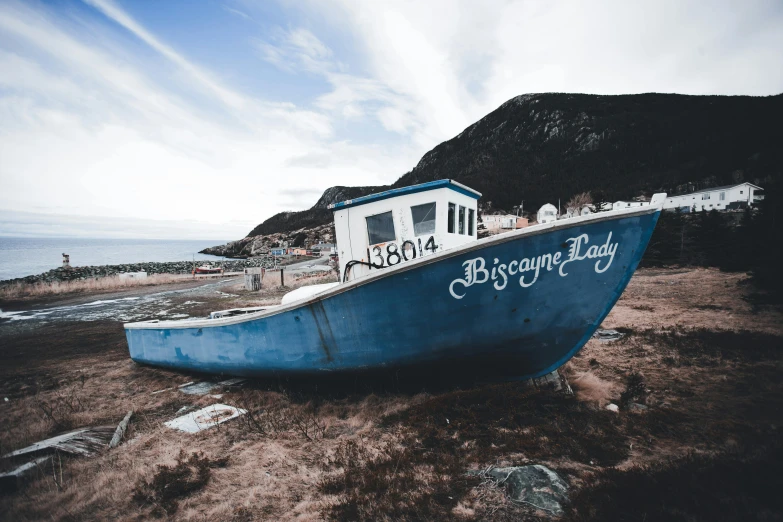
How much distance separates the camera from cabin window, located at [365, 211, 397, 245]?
5.28m

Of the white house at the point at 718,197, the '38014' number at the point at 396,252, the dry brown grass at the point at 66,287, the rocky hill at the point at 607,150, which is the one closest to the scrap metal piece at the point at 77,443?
the '38014' number at the point at 396,252

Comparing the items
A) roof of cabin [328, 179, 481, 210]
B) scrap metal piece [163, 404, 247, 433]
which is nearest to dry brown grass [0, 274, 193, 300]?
scrap metal piece [163, 404, 247, 433]

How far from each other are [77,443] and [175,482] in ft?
5.96

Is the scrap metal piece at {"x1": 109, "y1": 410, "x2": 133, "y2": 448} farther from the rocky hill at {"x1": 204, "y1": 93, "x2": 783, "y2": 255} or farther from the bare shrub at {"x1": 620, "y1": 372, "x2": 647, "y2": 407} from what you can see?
the rocky hill at {"x1": 204, "y1": 93, "x2": 783, "y2": 255}

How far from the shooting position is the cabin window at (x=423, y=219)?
5.15m

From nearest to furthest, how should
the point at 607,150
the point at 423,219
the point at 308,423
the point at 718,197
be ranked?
the point at 308,423, the point at 423,219, the point at 718,197, the point at 607,150

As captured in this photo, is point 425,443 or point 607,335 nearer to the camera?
point 425,443

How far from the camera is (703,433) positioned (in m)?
3.43

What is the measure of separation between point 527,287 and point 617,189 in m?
93.7

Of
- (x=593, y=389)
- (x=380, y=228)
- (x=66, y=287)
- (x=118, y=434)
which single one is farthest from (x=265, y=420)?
(x=66, y=287)

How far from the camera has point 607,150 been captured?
4193 inches

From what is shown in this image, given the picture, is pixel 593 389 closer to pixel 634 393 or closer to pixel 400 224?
pixel 634 393

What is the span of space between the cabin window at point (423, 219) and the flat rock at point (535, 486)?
3.22 metres

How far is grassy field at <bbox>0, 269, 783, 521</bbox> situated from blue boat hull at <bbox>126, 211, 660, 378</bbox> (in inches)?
20.0
